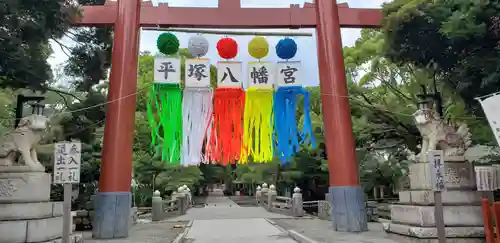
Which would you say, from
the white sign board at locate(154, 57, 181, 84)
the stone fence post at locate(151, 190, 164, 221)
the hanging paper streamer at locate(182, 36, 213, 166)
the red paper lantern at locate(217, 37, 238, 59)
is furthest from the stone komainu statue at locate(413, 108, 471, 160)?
the stone fence post at locate(151, 190, 164, 221)

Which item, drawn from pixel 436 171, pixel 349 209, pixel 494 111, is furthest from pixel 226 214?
pixel 494 111

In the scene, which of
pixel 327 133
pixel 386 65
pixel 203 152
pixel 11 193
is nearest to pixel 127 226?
pixel 203 152

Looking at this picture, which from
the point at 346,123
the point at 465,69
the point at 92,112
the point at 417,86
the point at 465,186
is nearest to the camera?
the point at 465,69

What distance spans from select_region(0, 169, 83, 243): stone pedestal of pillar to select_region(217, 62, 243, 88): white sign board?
442 cm

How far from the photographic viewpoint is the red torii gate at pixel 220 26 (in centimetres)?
1043

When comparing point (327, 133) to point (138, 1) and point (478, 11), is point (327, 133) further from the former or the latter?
point (138, 1)

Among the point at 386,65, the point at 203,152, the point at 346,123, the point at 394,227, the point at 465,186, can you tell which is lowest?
the point at 394,227

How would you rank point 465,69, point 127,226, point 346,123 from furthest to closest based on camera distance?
point 346,123 < point 127,226 < point 465,69

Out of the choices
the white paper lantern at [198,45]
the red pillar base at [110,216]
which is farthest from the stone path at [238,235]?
the white paper lantern at [198,45]

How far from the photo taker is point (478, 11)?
720 cm

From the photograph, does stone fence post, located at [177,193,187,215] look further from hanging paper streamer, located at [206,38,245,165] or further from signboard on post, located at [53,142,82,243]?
signboard on post, located at [53,142,82,243]

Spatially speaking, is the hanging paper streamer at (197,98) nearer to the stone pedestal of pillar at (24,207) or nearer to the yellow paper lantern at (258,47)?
the yellow paper lantern at (258,47)

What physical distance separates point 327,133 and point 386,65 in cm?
548

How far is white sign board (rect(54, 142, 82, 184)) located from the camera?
6156 millimetres
